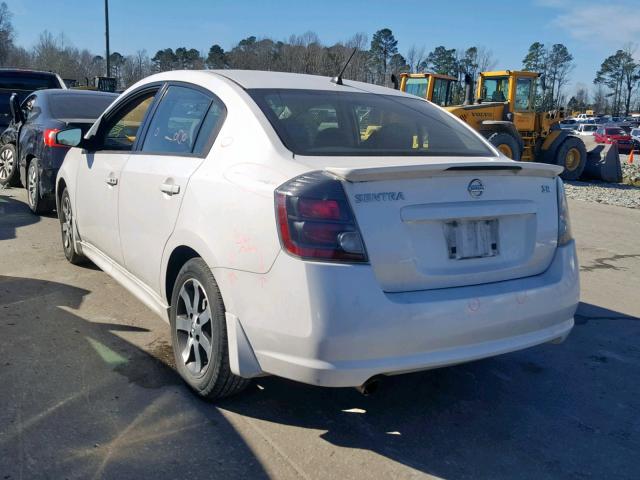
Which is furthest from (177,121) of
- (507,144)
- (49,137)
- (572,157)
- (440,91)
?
(440,91)

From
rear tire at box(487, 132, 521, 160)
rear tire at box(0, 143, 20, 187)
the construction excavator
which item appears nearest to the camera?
rear tire at box(0, 143, 20, 187)

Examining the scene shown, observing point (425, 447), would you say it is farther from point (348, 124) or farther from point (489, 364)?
point (348, 124)

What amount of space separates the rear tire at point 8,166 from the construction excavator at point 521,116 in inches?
407

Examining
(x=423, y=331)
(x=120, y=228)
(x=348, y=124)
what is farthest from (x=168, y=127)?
(x=423, y=331)

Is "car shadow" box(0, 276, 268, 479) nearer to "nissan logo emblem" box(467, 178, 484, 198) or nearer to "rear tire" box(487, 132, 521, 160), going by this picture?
"nissan logo emblem" box(467, 178, 484, 198)

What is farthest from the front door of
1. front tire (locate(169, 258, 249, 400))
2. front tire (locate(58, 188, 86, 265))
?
front tire (locate(169, 258, 249, 400))

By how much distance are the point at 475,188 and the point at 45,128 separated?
609cm

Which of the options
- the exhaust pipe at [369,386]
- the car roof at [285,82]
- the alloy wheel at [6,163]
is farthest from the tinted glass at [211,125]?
the alloy wheel at [6,163]

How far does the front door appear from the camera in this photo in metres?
4.27

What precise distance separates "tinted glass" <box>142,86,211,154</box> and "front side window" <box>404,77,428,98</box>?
607 inches

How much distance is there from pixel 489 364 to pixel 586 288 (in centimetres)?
234

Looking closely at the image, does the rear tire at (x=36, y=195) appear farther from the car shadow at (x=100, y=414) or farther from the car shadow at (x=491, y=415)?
the car shadow at (x=491, y=415)

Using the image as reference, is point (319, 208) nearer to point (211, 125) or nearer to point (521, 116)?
point (211, 125)

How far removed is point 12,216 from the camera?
7852 millimetres
